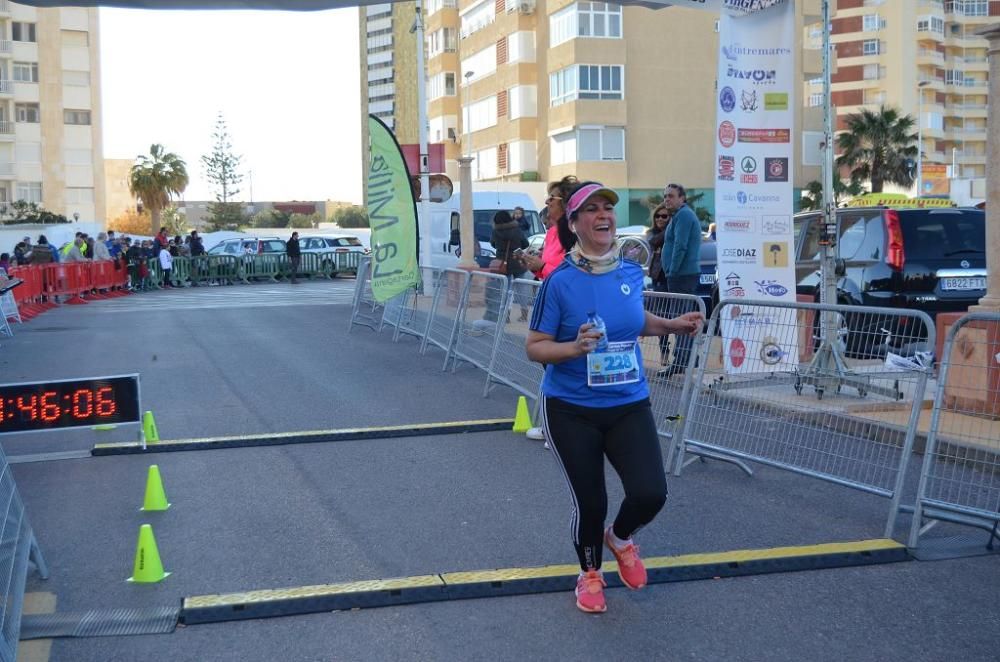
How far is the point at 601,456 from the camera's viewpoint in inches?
203

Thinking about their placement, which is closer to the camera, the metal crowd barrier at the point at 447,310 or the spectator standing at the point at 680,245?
the spectator standing at the point at 680,245

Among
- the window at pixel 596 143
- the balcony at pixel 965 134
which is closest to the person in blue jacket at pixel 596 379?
the window at pixel 596 143

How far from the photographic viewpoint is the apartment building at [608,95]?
174 ft

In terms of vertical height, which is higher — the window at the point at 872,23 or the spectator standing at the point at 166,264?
the window at the point at 872,23

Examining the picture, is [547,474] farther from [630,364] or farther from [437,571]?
[630,364]

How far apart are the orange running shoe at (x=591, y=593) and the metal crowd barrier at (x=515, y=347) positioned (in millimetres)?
5337

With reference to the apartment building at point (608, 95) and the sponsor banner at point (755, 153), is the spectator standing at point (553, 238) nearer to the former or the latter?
the sponsor banner at point (755, 153)

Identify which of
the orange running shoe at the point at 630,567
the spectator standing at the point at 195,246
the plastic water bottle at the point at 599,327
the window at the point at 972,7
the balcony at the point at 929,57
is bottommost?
the orange running shoe at the point at 630,567

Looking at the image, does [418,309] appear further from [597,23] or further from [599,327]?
[597,23]

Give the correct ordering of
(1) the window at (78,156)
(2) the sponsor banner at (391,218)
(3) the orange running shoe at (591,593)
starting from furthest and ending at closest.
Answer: (1) the window at (78,156) → (2) the sponsor banner at (391,218) → (3) the orange running shoe at (591,593)

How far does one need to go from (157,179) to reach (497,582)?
82.8 m

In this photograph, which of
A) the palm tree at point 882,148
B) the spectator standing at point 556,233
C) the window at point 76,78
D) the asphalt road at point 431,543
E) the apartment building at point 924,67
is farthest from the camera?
the apartment building at point 924,67

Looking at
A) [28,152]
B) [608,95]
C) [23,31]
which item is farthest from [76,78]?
[608,95]

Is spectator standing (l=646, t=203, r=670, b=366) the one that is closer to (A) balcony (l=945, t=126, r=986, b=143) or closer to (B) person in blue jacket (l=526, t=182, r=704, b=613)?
(B) person in blue jacket (l=526, t=182, r=704, b=613)
